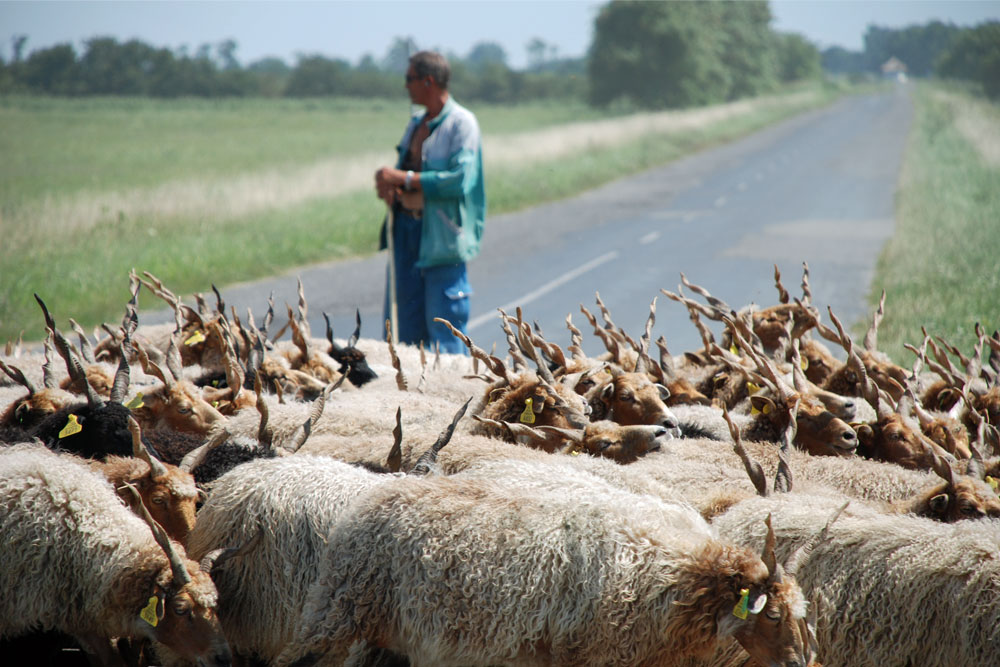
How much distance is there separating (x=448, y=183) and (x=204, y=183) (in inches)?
677

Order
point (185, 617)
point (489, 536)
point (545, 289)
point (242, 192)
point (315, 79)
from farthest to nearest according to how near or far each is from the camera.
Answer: point (315, 79), point (242, 192), point (545, 289), point (185, 617), point (489, 536)

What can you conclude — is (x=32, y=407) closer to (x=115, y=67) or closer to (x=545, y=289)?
(x=545, y=289)

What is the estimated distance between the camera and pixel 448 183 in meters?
8.61

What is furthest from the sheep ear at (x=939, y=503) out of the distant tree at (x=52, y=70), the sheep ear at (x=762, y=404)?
the distant tree at (x=52, y=70)

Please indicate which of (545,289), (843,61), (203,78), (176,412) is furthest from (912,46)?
(176,412)

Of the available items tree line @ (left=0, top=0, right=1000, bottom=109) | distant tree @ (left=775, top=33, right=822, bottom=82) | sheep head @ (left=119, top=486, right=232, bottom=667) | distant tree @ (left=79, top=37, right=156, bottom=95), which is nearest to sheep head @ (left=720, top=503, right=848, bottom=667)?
sheep head @ (left=119, top=486, right=232, bottom=667)

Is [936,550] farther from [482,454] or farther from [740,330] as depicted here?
[740,330]

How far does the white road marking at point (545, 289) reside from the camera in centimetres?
1364

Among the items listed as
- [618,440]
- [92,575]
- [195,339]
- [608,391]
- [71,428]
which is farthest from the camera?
[195,339]

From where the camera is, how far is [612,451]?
18.7ft

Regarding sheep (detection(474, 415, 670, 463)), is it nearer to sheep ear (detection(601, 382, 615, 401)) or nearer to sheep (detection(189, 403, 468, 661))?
sheep ear (detection(601, 382, 615, 401))

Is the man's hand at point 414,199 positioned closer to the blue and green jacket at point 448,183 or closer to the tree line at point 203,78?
the blue and green jacket at point 448,183

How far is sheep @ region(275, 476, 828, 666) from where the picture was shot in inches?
144

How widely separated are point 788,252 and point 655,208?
7.13 m
